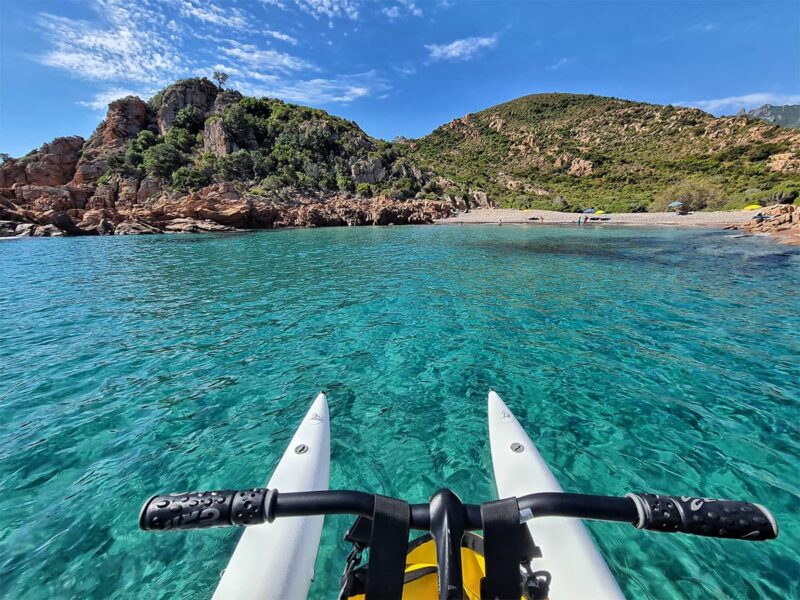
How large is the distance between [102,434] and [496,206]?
71412 mm

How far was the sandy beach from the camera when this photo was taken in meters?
36.8

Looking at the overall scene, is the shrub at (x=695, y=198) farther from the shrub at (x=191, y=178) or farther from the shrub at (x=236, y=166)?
the shrub at (x=191, y=178)

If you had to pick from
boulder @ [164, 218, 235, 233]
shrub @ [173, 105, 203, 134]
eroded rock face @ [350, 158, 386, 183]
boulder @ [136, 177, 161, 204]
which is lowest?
boulder @ [164, 218, 235, 233]

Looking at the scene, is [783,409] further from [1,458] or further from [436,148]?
[436,148]

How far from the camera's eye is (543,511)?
1316 millimetres

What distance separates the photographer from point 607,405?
514cm

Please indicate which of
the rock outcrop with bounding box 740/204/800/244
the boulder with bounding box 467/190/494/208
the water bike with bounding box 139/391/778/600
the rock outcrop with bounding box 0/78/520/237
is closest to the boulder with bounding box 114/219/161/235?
the rock outcrop with bounding box 0/78/520/237

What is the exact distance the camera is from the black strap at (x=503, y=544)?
1307 mm

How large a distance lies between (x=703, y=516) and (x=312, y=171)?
71.5m

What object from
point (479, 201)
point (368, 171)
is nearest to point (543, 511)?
point (479, 201)

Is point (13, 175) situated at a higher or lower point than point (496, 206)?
higher

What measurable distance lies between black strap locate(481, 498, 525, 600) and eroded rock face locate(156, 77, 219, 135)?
302 feet

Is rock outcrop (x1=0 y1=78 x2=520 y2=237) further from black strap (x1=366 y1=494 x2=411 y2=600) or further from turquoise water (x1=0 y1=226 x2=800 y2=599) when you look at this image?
black strap (x1=366 y1=494 x2=411 y2=600)

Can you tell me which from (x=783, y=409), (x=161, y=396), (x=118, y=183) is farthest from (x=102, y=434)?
(x=118, y=183)
